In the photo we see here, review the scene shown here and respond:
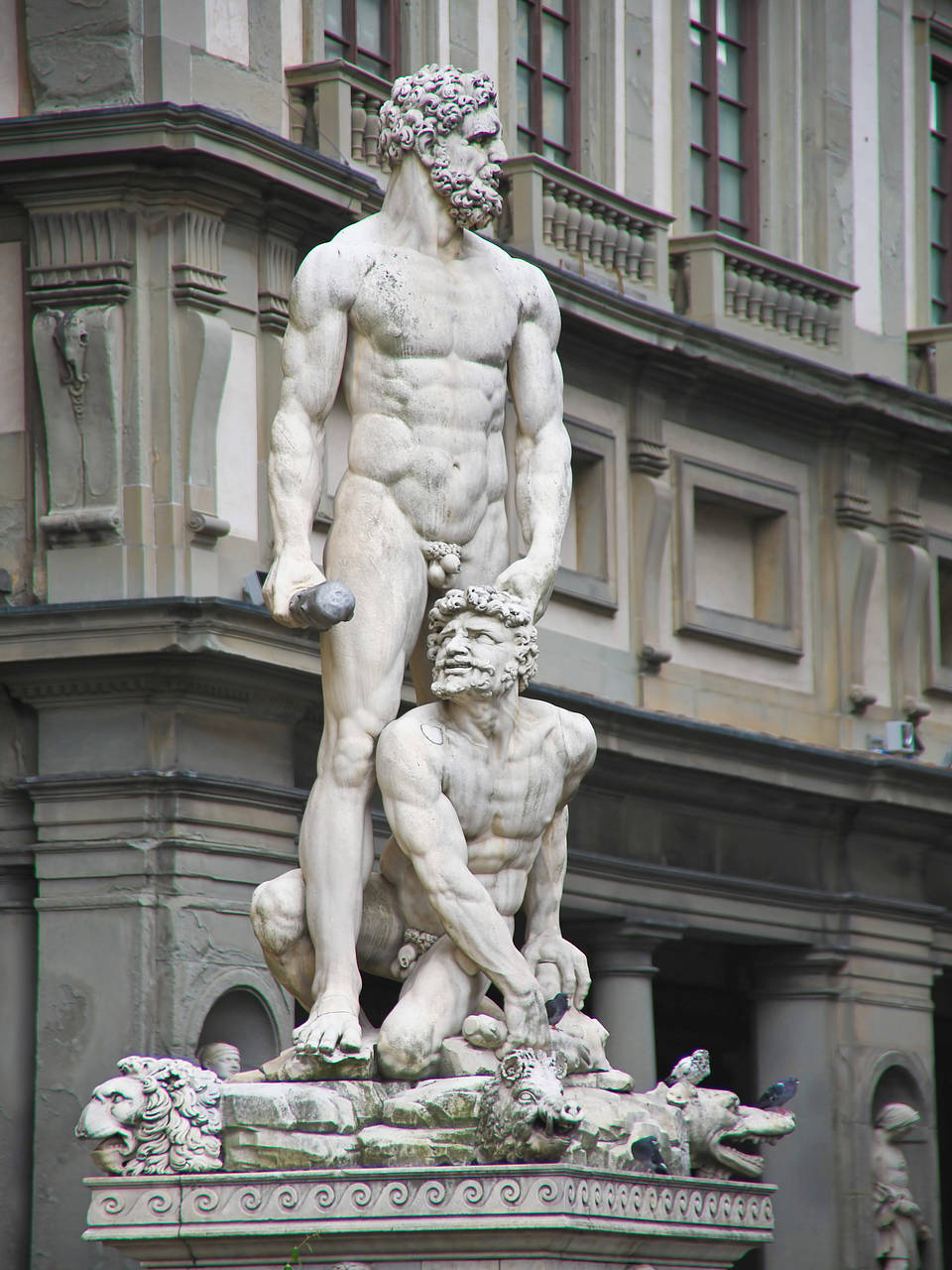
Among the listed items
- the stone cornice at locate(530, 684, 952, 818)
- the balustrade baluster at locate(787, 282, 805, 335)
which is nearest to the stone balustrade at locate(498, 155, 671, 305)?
the balustrade baluster at locate(787, 282, 805, 335)

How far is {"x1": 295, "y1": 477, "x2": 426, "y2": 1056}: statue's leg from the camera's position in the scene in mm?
8648

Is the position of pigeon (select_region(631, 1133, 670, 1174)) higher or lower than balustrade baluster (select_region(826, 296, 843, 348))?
lower

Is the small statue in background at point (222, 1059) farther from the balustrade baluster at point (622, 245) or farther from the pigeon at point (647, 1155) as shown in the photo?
the balustrade baluster at point (622, 245)

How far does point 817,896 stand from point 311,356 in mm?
14691

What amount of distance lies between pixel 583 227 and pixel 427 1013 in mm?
13547

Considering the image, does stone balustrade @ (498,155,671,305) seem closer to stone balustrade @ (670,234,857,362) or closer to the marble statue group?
stone balustrade @ (670,234,857,362)

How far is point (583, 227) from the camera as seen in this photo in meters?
21.5

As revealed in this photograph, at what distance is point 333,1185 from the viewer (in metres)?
8.02

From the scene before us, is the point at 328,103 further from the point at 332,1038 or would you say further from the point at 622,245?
the point at 332,1038

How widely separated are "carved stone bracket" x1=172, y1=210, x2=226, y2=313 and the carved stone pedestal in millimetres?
9959

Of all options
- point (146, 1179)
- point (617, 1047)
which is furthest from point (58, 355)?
point (146, 1179)

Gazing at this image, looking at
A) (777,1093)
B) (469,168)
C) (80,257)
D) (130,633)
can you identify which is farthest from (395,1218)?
(80,257)

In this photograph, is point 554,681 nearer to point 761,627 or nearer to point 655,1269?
point 761,627

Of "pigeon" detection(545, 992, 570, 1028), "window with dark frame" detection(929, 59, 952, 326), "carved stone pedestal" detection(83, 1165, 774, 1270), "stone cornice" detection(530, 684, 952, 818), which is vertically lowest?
"carved stone pedestal" detection(83, 1165, 774, 1270)
